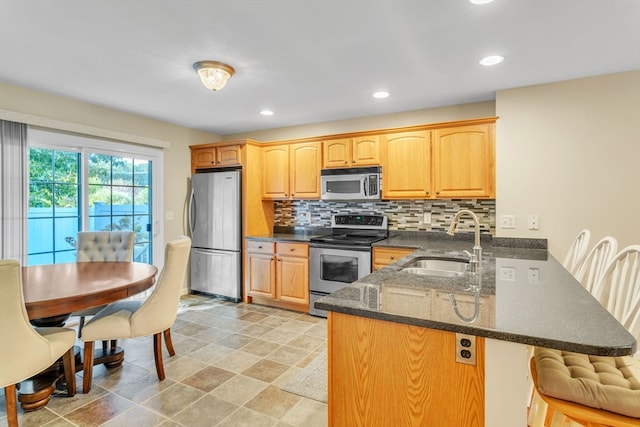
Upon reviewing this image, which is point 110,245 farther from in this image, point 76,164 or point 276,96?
point 276,96

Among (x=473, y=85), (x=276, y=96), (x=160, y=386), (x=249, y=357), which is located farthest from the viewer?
(x=276, y=96)

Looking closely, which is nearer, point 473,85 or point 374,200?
point 473,85

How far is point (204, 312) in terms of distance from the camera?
12.7ft

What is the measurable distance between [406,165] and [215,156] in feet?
8.21

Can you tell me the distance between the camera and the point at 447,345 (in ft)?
3.63

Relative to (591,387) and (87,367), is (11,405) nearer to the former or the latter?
(87,367)

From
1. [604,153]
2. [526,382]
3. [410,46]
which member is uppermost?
[410,46]

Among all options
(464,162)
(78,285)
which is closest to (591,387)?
(464,162)

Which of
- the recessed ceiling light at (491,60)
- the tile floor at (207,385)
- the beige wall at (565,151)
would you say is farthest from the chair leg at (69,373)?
the recessed ceiling light at (491,60)

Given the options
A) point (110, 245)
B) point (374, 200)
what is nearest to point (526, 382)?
point (374, 200)

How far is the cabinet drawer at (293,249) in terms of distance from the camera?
3.83 m

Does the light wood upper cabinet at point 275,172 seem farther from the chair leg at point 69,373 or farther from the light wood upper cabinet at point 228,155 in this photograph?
the chair leg at point 69,373

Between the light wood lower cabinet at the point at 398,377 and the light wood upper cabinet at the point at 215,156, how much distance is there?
3389 millimetres

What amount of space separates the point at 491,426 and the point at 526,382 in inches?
7.4
